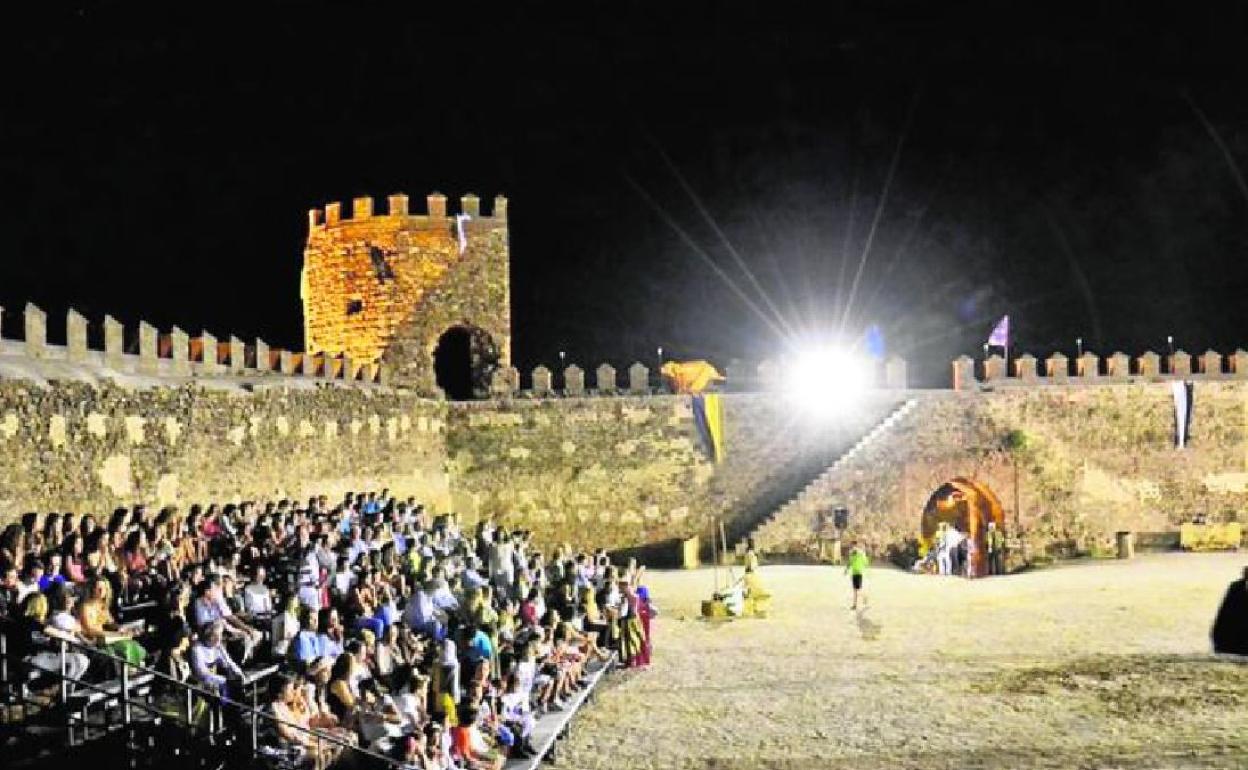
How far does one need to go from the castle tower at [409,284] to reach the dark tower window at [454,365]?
55.4 inches

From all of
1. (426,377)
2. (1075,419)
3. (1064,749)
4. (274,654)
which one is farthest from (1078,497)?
(274,654)

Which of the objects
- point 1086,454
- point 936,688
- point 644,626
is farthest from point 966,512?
point 936,688

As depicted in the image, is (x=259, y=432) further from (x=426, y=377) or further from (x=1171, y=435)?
(x=1171, y=435)

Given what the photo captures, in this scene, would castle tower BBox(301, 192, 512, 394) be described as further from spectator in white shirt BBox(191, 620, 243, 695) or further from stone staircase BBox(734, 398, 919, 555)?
spectator in white shirt BBox(191, 620, 243, 695)

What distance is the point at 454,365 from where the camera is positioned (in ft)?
96.7

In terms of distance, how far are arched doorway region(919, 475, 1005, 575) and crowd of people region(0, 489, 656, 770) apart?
43.9 ft

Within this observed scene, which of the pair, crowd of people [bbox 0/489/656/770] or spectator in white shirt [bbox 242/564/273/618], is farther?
spectator in white shirt [bbox 242/564/273/618]

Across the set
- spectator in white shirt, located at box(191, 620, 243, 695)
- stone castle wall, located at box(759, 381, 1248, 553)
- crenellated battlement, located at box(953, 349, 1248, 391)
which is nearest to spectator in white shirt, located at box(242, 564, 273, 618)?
spectator in white shirt, located at box(191, 620, 243, 695)

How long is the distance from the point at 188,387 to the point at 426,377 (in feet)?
32.2

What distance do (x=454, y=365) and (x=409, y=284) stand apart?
395 centimetres

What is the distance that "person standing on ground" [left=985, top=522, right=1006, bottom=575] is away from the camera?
23.7 metres

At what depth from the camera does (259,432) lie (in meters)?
18.3

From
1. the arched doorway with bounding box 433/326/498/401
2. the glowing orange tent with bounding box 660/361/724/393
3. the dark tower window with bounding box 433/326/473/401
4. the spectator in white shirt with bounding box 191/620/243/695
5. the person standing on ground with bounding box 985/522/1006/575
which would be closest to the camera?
the spectator in white shirt with bounding box 191/620/243/695

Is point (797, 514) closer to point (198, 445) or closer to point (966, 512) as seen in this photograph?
point (966, 512)
